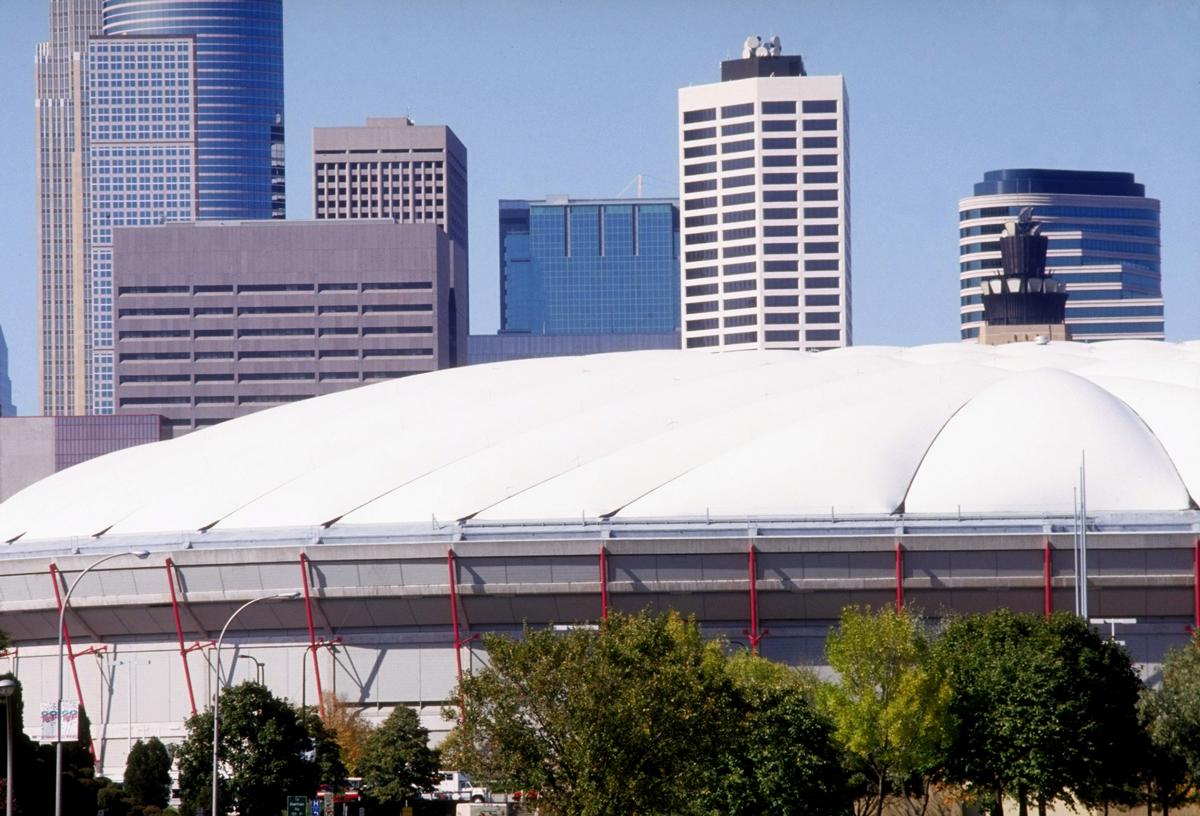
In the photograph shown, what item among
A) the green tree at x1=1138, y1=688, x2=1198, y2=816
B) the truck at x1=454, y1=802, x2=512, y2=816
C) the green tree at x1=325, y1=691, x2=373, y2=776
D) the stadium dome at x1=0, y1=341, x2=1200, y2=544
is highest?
the stadium dome at x1=0, y1=341, x2=1200, y2=544

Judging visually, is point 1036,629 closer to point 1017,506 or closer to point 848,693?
point 848,693

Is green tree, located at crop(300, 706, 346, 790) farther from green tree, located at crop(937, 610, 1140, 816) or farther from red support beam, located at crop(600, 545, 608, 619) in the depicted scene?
green tree, located at crop(937, 610, 1140, 816)

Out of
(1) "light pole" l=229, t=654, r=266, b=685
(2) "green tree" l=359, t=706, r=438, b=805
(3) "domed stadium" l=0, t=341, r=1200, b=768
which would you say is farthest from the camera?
(1) "light pole" l=229, t=654, r=266, b=685

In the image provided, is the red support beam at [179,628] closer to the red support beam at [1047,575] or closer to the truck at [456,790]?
the truck at [456,790]

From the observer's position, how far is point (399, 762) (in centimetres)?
7569

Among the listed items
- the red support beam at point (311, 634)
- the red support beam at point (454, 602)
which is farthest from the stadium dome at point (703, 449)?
the red support beam at point (454, 602)

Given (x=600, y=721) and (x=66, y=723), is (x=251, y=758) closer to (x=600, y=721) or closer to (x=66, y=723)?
(x=66, y=723)

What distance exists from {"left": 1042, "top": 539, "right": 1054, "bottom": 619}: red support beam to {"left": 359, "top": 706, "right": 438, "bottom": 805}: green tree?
23.4 metres

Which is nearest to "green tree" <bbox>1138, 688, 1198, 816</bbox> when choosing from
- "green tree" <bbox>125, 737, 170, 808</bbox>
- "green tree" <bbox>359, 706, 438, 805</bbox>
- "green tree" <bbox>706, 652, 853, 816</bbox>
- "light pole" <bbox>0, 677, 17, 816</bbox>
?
"green tree" <bbox>706, 652, 853, 816</bbox>

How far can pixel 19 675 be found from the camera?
90.9m

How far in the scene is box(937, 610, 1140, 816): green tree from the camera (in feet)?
202

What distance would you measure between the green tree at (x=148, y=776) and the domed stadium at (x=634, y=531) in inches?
359

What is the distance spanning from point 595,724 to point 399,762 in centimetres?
2417

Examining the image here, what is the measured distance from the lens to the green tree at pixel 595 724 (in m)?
53.1
